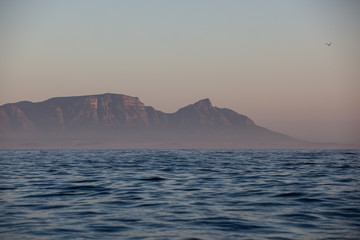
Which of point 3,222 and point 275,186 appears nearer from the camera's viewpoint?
point 3,222

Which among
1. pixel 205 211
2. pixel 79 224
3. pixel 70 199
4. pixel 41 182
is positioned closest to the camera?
pixel 79 224

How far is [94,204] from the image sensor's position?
2167 centimetres

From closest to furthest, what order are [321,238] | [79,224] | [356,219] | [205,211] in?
[321,238], [79,224], [356,219], [205,211]

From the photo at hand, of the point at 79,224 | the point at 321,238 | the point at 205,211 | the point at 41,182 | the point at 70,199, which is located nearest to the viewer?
the point at 321,238

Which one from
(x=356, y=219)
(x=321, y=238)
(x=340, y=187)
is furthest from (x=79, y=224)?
(x=340, y=187)

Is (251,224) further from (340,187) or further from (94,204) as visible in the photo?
(340,187)

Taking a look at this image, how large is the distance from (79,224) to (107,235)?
6.91 feet

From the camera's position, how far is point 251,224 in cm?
1703

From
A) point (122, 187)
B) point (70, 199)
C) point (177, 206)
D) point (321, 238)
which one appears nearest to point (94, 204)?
point (70, 199)

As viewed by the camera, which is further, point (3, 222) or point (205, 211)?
point (205, 211)

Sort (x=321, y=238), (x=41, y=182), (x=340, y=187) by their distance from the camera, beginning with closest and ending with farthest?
(x=321, y=238) → (x=340, y=187) → (x=41, y=182)

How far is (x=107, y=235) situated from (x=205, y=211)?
18.5 ft

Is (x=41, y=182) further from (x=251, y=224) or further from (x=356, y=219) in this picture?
(x=356, y=219)

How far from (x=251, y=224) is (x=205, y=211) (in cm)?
306
